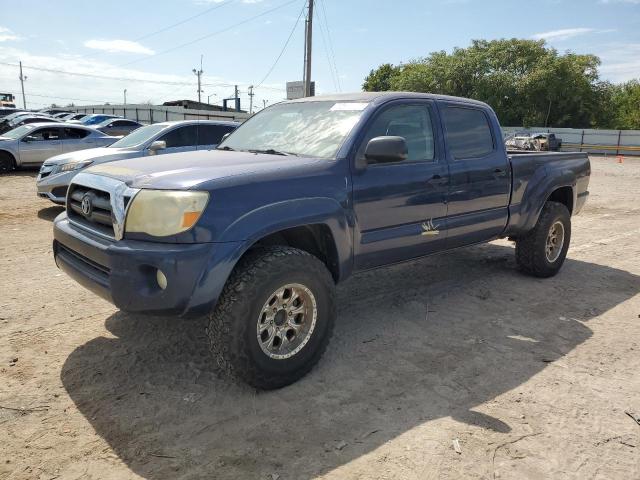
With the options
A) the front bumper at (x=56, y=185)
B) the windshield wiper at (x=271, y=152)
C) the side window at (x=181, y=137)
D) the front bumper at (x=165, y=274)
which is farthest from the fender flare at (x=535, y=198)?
the front bumper at (x=56, y=185)

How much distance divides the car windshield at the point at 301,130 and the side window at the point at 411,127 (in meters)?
0.19

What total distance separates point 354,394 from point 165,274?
4.46 feet

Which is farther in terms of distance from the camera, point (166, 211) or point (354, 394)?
point (354, 394)

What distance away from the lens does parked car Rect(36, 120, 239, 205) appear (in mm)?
8328

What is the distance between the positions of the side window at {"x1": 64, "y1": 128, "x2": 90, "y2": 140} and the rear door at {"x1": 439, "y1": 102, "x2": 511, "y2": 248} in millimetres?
11709

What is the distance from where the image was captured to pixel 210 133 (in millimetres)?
9469

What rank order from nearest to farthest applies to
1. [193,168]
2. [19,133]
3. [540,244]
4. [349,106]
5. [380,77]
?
[193,168], [349,106], [540,244], [19,133], [380,77]

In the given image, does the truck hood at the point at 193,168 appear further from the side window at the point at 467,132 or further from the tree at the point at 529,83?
the tree at the point at 529,83

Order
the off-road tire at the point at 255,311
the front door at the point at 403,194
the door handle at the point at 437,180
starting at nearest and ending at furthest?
the off-road tire at the point at 255,311, the front door at the point at 403,194, the door handle at the point at 437,180

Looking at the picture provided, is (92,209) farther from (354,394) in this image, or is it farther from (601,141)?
(601,141)

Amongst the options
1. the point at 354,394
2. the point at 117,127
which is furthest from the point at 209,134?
the point at 117,127

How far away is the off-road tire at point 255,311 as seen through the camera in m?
2.93

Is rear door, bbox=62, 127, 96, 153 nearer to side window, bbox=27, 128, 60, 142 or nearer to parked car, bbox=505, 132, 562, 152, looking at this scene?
side window, bbox=27, 128, 60, 142

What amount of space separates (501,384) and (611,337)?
147 centimetres
